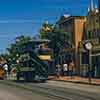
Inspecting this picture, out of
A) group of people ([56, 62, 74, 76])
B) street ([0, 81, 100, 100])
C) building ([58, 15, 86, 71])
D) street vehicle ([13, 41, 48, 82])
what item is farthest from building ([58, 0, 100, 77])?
street ([0, 81, 100, 100])

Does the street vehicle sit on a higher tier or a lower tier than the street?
higher

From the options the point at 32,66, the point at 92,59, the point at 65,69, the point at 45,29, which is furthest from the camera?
the point at 45,29

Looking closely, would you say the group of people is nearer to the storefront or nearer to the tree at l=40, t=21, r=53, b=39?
the storefront

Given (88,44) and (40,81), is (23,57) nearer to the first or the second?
(40,81)

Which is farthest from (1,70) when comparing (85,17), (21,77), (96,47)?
(85,17)

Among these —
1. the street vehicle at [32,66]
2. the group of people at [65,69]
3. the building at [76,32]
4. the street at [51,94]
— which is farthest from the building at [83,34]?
the street at [51,94]

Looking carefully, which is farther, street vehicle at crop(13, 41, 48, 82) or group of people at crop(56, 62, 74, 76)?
group of people at crop(56, 62, 74, 76)

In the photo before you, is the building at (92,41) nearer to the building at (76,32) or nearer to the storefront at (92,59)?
the storefront at (92,59)

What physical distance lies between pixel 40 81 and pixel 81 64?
19.5 meters

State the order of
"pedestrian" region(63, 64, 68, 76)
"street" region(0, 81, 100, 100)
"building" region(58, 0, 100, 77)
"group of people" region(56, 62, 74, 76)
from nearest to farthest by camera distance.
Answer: "street" region(0, 81, 100, 100) < "pedestrian" region(63, 64, 68, 76) < "group of people" region(56, 62, 74, 76) < "building" region(58, 0, 100, 77)

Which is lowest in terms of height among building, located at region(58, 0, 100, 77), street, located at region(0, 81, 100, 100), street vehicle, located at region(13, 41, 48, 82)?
street, located at region(0, 81, 100, 100)

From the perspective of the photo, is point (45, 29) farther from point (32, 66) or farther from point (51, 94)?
point (51, 94)

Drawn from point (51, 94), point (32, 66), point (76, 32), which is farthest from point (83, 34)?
point (51, 94)

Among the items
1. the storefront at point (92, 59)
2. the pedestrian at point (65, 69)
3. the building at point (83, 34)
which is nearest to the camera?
the storefront at point (92, 59)
